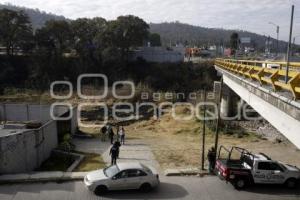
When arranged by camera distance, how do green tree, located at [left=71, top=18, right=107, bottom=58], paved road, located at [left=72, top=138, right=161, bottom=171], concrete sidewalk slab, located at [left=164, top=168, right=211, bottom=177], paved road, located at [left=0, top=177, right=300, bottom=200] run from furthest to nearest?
green tree, located at [left=71, top=18, right=107, bottom=58] < paved road, located at [left=72, top=138, right=161, bottom=171] < concrete sidewalk slab, located at [left=164, top=168, right=211, bottom=177] < paved road, located at [left=0, top=177, right=300, bottom=200]

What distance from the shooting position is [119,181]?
1709 centimetres

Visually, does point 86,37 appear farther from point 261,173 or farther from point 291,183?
point 291,183

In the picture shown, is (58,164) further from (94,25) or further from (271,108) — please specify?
(94,25)

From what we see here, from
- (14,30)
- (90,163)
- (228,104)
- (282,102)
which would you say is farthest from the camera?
(14,30)

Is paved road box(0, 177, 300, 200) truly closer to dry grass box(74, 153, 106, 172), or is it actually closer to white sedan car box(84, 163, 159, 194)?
white sedan car box(84, 163, 159, 194)

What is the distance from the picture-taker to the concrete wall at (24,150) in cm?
1908

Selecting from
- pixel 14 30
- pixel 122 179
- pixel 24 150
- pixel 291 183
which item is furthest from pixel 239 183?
pixel 14 30

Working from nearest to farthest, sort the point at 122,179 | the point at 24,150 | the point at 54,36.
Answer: the point at 122,179
the point at 24,150
the point at 54,36

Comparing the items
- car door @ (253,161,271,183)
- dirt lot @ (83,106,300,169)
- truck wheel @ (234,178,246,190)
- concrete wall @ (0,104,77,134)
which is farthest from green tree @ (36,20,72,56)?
car door @ (253,161,271,183)

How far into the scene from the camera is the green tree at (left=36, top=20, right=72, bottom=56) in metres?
73.9

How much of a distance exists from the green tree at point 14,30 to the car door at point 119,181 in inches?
2419

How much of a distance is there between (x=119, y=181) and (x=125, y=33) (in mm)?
58671

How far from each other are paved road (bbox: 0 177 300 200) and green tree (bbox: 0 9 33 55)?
59.7 metres

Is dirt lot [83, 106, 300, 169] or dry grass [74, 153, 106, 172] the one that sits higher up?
dry grass [74, 153, 106, 172]
